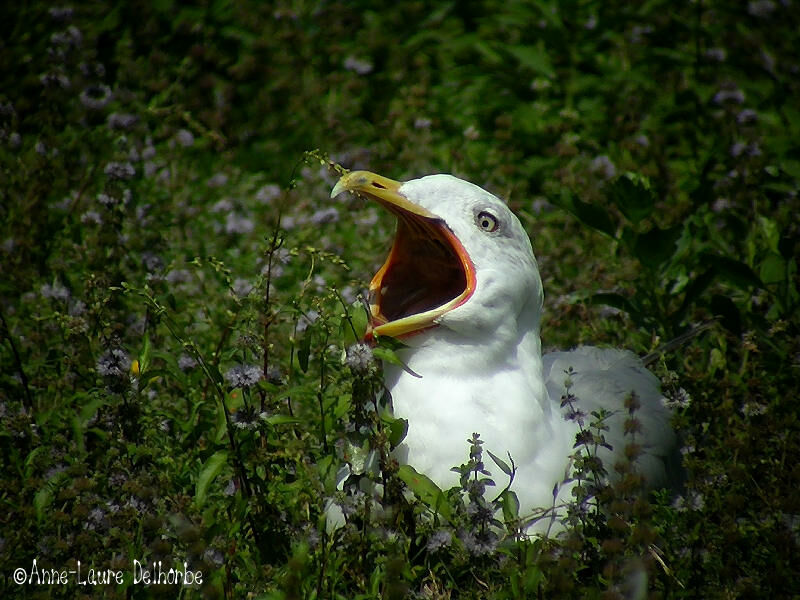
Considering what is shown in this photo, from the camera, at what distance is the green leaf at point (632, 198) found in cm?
460

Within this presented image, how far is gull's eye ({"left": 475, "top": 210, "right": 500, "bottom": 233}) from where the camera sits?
3.47 m

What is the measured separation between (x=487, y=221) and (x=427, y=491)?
39.3 inches

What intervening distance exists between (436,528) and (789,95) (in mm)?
4996

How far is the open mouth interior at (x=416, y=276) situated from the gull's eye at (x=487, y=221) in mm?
197

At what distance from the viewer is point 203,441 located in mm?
3932

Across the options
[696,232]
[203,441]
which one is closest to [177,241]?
[203,441]

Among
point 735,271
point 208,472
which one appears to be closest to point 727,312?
point 735,271

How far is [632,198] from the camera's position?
15.1 feet

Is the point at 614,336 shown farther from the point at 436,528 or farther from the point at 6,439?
the point at 6,439

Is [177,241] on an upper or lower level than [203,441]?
lower

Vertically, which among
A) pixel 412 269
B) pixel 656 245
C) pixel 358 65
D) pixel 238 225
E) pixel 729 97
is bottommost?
pixel 238 225

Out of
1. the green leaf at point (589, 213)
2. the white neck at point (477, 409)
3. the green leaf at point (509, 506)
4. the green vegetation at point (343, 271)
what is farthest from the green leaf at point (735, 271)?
the green leaf at point (509, 506)

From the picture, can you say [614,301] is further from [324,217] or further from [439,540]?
[439,540]

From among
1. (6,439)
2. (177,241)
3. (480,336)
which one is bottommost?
(177,241)
